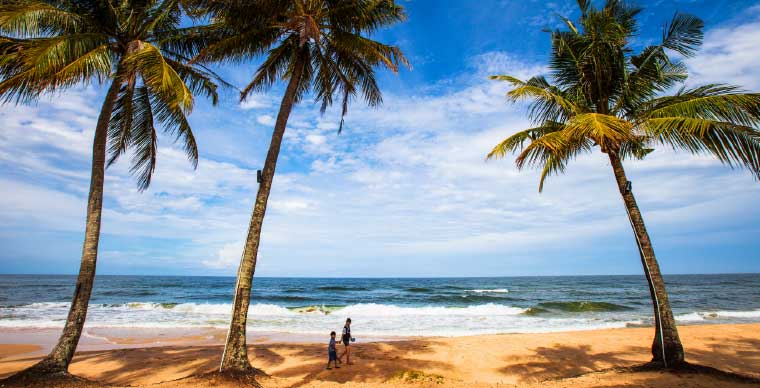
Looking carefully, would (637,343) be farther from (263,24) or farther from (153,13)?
(153,13)

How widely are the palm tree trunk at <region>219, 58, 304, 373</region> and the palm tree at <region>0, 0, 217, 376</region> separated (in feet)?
6.34

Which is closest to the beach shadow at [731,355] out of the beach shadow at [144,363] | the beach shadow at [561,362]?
the beach shadow at [561,362]

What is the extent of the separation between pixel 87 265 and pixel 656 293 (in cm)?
1154

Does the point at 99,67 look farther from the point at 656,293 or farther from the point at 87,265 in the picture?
the point at 656,293

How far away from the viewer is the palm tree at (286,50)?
7.45 m

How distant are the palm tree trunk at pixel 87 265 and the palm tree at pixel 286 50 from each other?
2.52 metres

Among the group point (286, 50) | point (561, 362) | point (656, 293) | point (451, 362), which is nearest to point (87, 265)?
point (286, 50)

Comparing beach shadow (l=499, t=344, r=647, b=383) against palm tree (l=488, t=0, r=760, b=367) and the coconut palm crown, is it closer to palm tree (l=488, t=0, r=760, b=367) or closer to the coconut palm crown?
palm tree (l=488, t=0, r=760, b=367)

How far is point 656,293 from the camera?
7742 millimetres

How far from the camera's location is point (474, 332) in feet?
58.3

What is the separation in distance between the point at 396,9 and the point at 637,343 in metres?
13.2

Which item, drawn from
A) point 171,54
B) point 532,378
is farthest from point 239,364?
point 171,54

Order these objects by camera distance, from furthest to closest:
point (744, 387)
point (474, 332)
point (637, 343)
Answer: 1. point (474, 332)
2. point (637, 343)
3. point (744, 387)

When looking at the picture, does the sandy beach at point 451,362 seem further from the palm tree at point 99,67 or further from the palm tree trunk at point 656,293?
the palm tree at point 99,67
